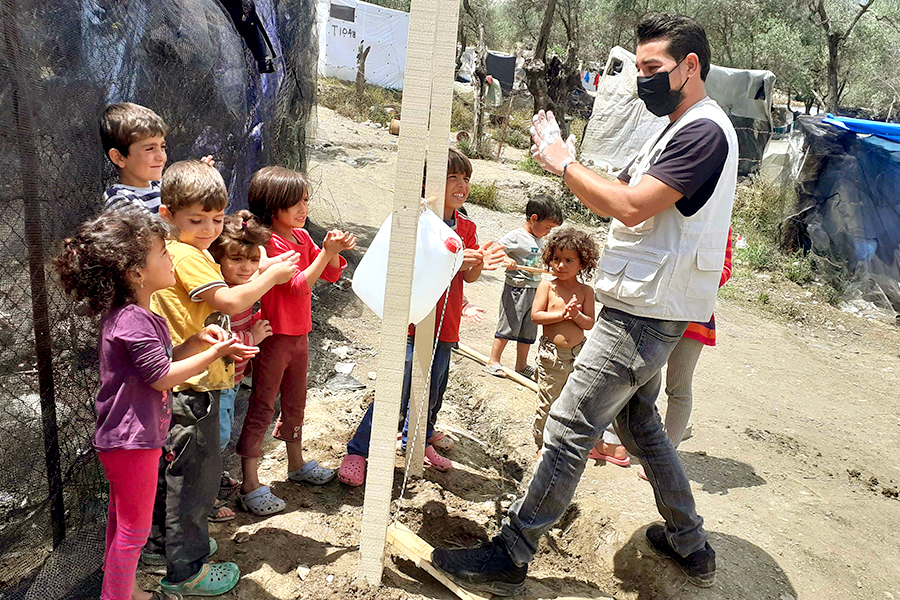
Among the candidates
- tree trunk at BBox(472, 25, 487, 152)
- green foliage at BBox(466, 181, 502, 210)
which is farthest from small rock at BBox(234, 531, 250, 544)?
tree trunk at BBox(472, 25, 487, 152)

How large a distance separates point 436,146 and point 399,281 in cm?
58

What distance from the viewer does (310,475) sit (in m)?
3.26

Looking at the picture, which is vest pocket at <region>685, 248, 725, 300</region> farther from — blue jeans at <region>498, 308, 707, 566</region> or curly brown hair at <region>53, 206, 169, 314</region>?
curly brown hair at <region>53, 206, 169, 314</region>

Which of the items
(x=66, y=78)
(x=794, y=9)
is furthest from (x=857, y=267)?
(x=794, y=9)

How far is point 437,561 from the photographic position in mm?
2711

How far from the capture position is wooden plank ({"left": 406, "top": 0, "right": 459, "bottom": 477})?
2365mm

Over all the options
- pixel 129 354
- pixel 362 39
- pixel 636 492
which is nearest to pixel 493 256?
pixel 129 354

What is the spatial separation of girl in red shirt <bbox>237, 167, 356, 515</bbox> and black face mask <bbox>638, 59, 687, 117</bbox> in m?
1.25

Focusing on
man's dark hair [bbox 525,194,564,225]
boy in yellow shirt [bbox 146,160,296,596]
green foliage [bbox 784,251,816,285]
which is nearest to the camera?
boy in yellow shirt [bbox 146,160,296,596]

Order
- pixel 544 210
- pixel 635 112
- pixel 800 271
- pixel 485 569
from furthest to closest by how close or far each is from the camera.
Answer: pixel 635 112 < pixel 800 271 < pixel 544 210 < pixel 485 569

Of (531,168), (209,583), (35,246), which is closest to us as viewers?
(35,246)

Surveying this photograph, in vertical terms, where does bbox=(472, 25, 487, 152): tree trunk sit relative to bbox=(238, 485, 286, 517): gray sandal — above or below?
above

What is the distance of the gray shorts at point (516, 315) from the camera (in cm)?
511

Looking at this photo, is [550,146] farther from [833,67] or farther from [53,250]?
[833,67]
